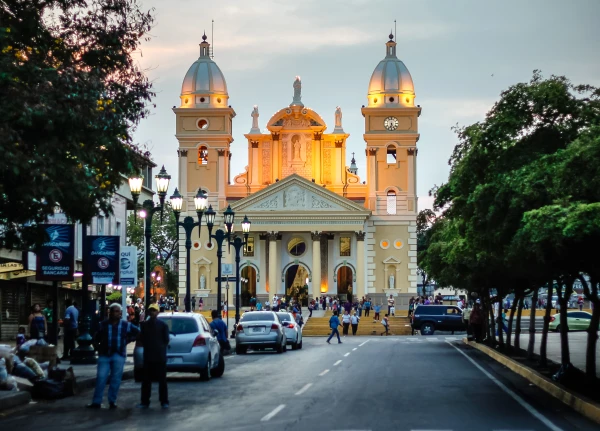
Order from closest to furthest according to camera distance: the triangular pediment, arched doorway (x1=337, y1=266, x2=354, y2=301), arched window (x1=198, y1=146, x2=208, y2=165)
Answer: the triangular pediment
arched doorway (x1=337, y1=266, x2=354, y2=301)
arched window (x1=198, y1=146, x2=208, y2=165)

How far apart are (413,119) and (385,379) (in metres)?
67.6

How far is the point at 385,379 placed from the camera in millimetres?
25578

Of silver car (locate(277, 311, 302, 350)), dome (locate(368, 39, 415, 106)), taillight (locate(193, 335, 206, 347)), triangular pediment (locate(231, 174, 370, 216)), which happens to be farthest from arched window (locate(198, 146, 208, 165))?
taillight (locate(193, 335, 206, 347))

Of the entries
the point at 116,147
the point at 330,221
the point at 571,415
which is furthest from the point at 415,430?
the point at 330,221

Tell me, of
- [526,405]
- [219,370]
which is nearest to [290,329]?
[219,370]

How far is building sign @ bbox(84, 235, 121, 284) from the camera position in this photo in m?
28.2

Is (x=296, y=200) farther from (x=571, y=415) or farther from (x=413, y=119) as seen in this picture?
(x=571, y=415)

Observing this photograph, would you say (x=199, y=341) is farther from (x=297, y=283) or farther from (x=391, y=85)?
(x=391, y=85)

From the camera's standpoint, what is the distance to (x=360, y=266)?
89250mm

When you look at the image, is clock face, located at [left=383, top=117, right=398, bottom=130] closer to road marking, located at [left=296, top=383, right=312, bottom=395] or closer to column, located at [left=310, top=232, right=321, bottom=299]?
column, located at [left=310, top=232, right=321, bottom=299]

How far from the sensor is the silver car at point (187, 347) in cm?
2411

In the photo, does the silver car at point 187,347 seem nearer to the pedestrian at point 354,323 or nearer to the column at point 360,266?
the pedestrian at point 354,323

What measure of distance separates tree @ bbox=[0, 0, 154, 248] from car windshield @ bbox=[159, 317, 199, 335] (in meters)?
6.38

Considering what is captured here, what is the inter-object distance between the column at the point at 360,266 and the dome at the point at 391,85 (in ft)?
37.1
